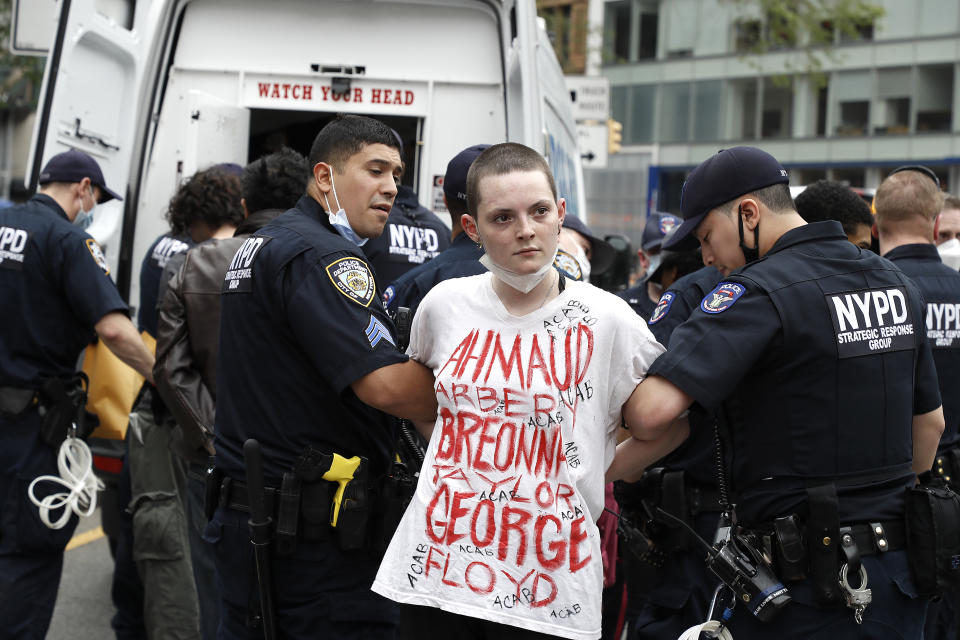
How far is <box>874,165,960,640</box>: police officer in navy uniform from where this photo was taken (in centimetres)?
416

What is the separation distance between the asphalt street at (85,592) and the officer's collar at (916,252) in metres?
4.35

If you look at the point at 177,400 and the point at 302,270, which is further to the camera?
the point at 177,400

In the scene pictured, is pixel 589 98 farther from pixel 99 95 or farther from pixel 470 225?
pixel 470 225

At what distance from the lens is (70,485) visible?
4.36 metres

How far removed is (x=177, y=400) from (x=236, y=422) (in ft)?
3.36

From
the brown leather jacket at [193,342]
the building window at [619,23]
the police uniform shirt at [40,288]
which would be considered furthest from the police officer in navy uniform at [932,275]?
the building window at [619,23]

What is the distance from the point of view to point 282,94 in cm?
586

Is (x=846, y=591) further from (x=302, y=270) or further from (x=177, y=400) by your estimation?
(x=177, y=400)

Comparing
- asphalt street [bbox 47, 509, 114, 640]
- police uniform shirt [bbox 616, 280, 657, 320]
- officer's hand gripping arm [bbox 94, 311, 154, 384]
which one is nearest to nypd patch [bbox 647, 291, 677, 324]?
police uniform shirt [bbox 616, 280, 657, 320]

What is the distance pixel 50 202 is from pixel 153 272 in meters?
0.66

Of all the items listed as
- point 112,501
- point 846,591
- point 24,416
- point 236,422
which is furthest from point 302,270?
point 112,501

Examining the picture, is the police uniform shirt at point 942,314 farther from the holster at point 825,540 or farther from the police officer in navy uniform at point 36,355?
Result: the police officer in navy uniform at point 36,355

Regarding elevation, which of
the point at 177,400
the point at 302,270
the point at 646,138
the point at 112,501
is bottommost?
the point at 112,501

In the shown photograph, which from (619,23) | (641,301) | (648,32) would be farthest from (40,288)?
(619,23)
